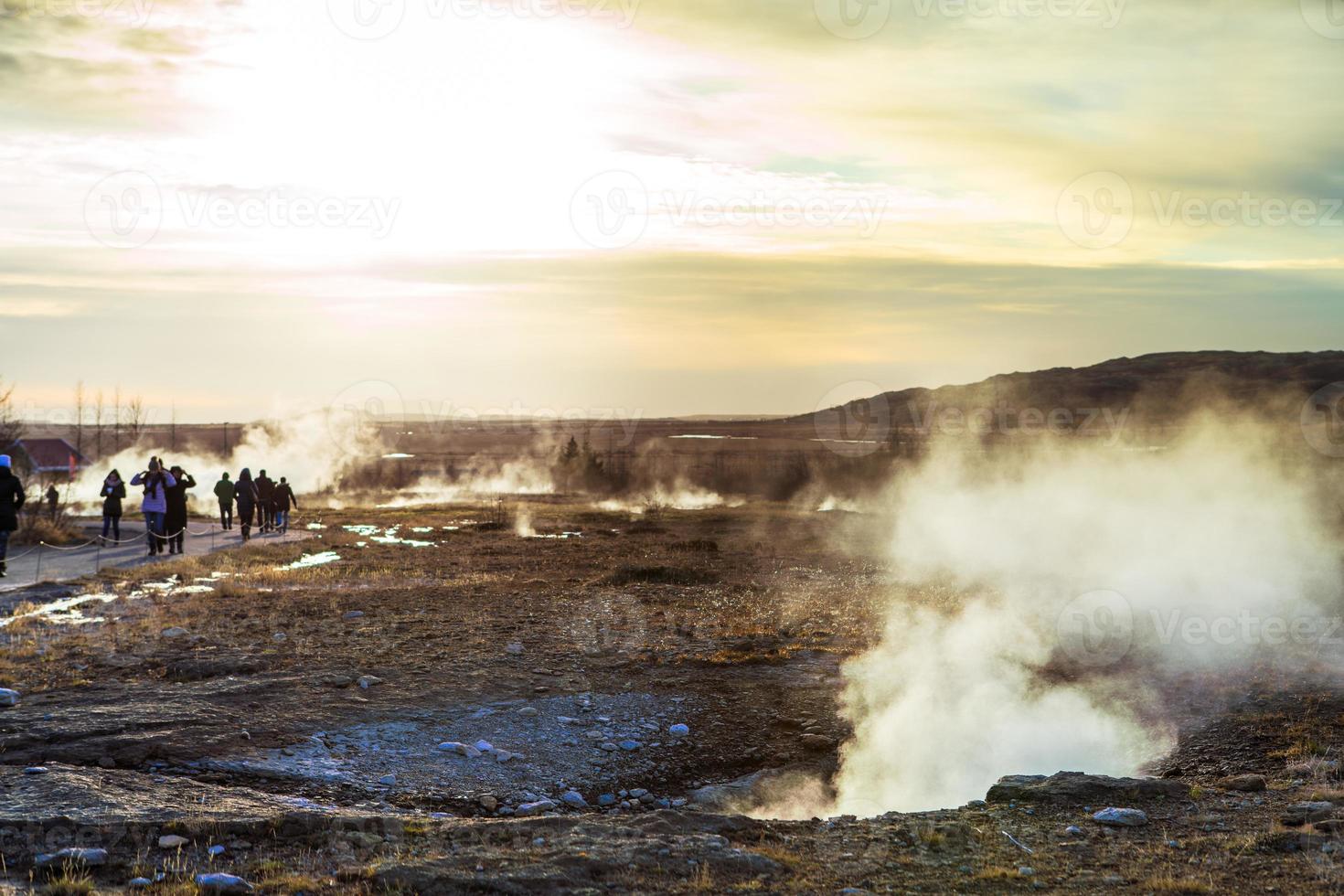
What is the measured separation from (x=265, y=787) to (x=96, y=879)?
7.15 ft

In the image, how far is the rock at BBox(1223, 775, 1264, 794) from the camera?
8406mm

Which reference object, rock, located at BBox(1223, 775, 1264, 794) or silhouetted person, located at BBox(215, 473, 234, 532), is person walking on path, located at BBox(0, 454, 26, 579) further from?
rock, located at BBox(1223, 775, 1264, 794)

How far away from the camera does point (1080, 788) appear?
823cm

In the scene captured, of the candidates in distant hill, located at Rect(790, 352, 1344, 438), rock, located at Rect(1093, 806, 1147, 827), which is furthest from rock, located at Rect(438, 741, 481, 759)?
distant hill, located at Rect(790, 352, 1344, 438)

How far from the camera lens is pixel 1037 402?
466 feet

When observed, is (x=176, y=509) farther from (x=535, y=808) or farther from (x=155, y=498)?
(x=535, y=808)

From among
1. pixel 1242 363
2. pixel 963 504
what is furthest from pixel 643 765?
pixel 1242 363

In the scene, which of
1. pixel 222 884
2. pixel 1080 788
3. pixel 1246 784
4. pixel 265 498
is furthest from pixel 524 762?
pixel 265 498

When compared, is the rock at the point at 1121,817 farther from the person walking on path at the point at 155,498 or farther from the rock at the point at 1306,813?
the person walking on path at the point at 155,498

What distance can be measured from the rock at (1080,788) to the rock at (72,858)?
6281 millimetres

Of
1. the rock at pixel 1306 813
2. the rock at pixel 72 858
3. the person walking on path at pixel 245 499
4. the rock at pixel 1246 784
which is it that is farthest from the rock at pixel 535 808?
the person walking on path at pixel 245 499

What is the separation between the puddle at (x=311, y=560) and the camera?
79.4 feet

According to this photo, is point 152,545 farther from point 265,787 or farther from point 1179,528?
point 1179,528

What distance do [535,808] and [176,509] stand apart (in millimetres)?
20884
